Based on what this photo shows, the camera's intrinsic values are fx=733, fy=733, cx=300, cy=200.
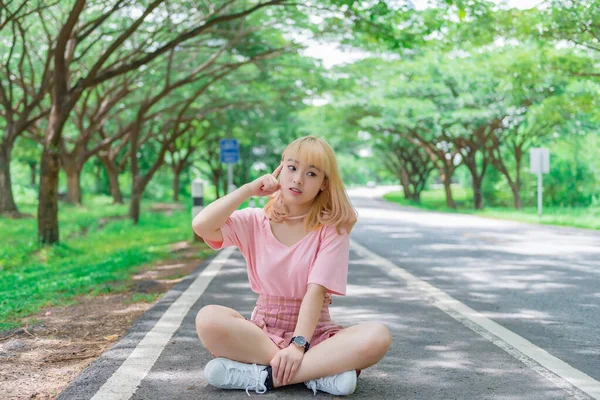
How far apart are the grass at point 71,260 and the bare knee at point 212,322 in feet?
8.65

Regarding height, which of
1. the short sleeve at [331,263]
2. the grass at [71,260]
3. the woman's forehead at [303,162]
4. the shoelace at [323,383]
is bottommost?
the grass at [71,260]

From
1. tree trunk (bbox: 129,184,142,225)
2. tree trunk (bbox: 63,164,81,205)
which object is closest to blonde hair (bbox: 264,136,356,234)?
tree trunk (bbox: 129,184,142,225)

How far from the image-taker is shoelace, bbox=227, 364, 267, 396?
3.67 metres

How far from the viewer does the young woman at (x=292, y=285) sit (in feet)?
11.9

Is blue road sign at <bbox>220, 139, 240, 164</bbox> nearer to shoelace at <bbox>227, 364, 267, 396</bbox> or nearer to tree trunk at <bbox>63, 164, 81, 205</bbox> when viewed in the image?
tree trunk at <bbox>63, 164, 81, 205</bbox>

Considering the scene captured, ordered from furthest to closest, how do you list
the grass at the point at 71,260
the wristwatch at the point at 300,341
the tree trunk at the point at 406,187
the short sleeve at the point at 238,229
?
the tree trunk at the point at 406,187
the grass at the point at 71,260
the short sleeve at the point at 238,229
the wristwatch at the point at 300,341

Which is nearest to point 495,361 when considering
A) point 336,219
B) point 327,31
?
point 336,219

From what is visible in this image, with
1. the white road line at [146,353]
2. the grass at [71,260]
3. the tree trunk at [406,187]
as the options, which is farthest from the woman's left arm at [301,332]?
the tree trunk at [406,187]

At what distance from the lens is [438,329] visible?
17.9 feet

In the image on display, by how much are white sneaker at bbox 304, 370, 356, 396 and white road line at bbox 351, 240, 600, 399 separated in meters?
1.09

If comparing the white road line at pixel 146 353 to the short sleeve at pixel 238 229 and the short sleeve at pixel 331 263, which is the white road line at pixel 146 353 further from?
the short sleeve at pixel 331 263

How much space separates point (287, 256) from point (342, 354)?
1.90ft

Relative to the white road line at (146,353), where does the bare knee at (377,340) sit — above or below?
above

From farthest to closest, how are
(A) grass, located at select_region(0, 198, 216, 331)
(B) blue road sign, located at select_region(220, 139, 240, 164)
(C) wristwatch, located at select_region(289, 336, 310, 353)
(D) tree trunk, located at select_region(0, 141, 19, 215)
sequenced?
(D) tree trunk, located at select_region(0, 141, 19, 215) → (B) blue road sign, located at select_region(220, 139, 240, 164) → (A) grass, located at select_region(0, 198, 216, 331) → (C) wristwatch, located at select_region(289, 336, 310, 353)
